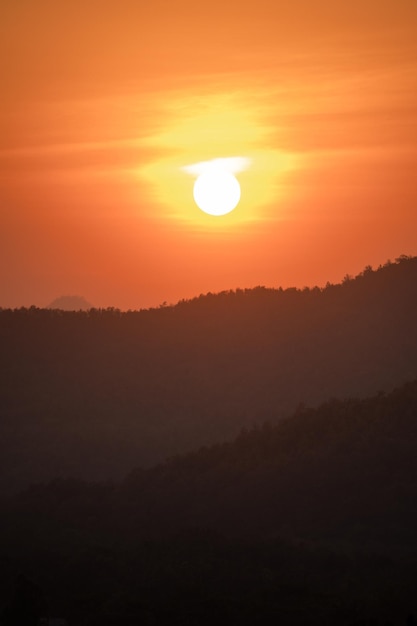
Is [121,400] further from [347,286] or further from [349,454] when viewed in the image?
[349,454]

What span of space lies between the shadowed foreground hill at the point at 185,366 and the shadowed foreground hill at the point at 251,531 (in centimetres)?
1505

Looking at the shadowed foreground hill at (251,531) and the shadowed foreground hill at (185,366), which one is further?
the shadowed foreground hill at (185,366)

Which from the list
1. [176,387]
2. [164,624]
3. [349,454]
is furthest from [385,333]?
[164,624]

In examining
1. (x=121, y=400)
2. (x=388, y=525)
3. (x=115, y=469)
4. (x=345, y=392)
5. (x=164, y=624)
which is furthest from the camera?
(x=121, y=400)

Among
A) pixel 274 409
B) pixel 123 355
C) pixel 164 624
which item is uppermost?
pixel 123 355

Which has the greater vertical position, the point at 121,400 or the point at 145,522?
the point at 121,400

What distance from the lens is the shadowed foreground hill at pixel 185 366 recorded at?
79.8m

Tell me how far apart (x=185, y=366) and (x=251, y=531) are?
3953cm

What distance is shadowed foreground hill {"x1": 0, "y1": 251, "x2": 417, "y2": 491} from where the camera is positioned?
79812 mm

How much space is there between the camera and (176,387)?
293 ft

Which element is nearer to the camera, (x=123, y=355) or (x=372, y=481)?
(x=372, y=481)

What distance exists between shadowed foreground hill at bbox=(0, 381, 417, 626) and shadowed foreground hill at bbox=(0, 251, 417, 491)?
15046 mm

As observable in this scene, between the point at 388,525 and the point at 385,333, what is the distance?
38.4 meters

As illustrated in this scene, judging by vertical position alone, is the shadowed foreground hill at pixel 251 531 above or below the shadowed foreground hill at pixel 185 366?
below
